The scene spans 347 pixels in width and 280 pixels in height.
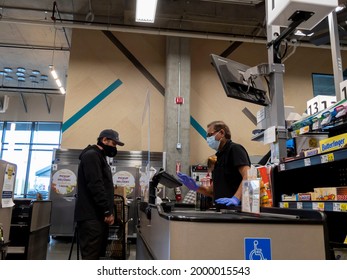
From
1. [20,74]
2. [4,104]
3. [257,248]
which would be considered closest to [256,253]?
[257,248]

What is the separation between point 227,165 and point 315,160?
27.6 inches

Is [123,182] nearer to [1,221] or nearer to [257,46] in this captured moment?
[1,221]

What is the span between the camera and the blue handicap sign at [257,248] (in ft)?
3.68

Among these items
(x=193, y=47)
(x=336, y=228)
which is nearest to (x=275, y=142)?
(x=336, y=228)

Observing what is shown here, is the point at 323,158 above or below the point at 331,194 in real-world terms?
above

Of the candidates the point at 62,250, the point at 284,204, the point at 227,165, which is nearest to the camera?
the point at 284,204

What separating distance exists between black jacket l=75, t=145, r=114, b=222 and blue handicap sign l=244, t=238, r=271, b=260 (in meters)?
2.12

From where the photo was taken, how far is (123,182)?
266 inches

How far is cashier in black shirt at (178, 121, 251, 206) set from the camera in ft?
7.29

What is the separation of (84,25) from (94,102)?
1.80m

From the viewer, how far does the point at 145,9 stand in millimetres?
5305

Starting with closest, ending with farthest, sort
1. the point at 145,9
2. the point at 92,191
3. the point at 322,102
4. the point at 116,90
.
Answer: the point at 322,102
the point at 92,191
the point at 145,9
the point at 116,90

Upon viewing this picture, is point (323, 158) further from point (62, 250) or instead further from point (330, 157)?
point (62, 250)

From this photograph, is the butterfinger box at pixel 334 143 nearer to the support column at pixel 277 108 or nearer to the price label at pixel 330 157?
the price label at pixel 330 157
